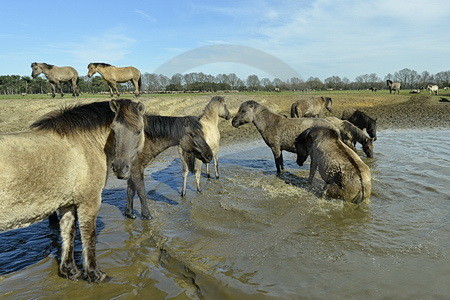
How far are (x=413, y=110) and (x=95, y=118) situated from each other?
3084 centimetres

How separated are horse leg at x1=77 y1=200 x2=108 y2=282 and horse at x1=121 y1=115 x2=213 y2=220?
2.17 meters

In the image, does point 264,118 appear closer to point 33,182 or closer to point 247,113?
point 247,113

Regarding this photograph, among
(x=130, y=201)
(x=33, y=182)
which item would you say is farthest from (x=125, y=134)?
(x=130, y=201)

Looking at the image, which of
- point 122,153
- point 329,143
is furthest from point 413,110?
point 122,153

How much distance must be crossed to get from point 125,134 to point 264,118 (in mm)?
6934

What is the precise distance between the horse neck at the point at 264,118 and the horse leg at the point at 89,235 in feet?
23.3

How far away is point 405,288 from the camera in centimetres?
357

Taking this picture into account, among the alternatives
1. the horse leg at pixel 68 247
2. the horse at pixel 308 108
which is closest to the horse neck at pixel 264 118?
the horse leg at pixel 68 247

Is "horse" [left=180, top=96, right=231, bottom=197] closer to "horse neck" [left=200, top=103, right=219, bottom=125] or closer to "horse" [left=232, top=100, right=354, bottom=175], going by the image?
"horse neck" [left=200, top=103, right=219, bottom=125]

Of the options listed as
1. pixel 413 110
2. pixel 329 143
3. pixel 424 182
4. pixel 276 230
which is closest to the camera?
pixel 276 230

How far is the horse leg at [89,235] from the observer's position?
11.9ft

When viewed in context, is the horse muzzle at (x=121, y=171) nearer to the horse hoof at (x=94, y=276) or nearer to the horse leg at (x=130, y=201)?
the horse hoof at (x=94, y=276)

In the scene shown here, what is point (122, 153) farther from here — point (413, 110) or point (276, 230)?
point (413, 110)

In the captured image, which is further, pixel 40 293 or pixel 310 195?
pixel 310 195
